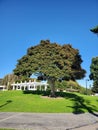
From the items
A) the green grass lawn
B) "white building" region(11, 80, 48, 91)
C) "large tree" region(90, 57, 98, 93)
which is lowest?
the green grass lawn

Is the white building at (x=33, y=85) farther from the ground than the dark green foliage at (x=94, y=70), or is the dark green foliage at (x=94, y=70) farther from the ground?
the dark green foliage at (x=94, y=70)

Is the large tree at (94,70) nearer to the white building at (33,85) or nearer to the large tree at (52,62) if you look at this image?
the white building at (33,85)

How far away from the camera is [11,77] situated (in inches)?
3383

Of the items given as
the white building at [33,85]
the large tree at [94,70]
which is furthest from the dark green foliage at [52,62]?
the white building at [33,85]

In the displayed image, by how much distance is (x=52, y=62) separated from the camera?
3853cm

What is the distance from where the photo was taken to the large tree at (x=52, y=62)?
3831cm

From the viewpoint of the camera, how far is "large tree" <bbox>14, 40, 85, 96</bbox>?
3831cm

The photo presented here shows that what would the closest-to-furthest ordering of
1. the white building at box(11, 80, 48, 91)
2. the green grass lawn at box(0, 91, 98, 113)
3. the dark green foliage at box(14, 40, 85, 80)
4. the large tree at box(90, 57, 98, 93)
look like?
the green grass lawn at box(0, 91, 98, 113) → the dark green foliage at box(14, 40, 85, 80) → the large tree at box(90, 57, 98, 93) → the white building at box(11, 80, 48, 91)

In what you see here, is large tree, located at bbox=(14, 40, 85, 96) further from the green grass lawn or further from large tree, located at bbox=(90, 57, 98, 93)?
large tree, located at bbox=(90, 57, 98, 93)

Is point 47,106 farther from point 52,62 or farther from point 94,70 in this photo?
point 94,70

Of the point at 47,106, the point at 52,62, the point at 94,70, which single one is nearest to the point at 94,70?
the point at 94,70

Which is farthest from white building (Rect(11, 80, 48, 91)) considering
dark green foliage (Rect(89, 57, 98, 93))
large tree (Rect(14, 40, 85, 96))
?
large tree (Rect(14, 40, 85, 96))

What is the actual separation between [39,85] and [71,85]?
1928 centimetres

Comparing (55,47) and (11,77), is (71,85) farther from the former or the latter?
(55,47)
